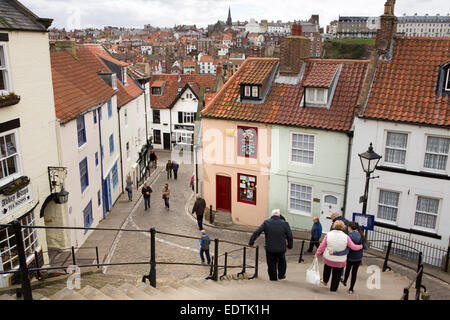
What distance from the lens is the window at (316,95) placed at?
18031 mm

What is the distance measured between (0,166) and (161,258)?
742 cm

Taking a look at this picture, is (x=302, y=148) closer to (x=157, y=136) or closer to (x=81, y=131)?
(x=81, y=131)

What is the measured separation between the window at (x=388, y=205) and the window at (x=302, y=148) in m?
3.54

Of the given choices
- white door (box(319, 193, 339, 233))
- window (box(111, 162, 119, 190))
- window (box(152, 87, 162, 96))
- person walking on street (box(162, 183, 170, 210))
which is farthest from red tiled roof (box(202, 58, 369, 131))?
window (box(152, 87, 162, 96))

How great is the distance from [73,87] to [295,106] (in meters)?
11.4

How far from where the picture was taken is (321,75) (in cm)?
1838

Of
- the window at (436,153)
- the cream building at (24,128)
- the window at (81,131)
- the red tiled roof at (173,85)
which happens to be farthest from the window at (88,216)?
the red tiled roof at (173,85)

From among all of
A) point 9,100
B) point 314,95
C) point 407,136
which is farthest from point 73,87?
point 407,136

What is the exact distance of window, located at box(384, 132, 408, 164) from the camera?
15.6m

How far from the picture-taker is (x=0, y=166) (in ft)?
38.1
